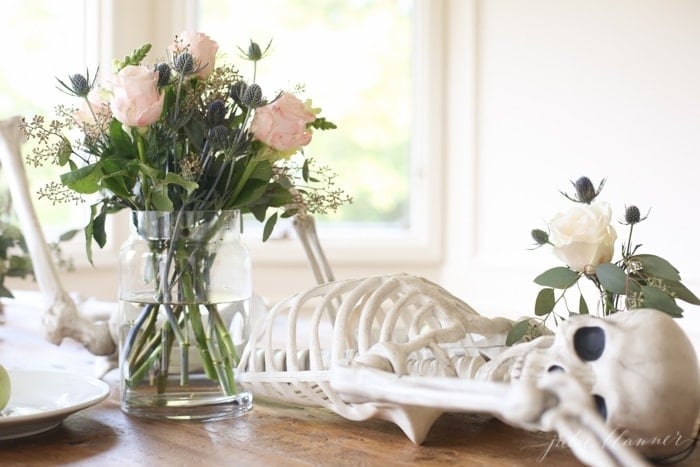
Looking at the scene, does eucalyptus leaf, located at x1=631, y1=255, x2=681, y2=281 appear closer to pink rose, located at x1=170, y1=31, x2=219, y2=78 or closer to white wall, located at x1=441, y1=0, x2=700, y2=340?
pink rose, located at x1=170, y1=31, x2=219, y2=78

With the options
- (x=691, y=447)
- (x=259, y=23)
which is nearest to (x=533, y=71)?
(x=259, y=23)

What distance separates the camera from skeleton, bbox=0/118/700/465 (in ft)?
1.95

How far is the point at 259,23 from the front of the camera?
289cm

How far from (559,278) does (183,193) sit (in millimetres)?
432

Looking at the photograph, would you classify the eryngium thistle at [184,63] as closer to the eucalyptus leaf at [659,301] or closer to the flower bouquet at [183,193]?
the flower bouquet at [183,193]

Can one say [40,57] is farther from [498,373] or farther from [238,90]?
[498,373]

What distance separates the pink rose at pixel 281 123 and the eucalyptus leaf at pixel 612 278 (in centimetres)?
36

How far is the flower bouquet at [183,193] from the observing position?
3.19 ft

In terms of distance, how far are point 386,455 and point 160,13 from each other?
2.18m

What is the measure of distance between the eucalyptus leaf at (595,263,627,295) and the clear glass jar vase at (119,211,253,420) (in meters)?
0.42

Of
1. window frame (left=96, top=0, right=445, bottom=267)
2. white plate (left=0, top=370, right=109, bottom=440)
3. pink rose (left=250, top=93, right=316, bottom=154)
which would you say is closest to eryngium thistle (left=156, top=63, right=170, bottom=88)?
pink rose (left=250, top=93, right=316, bottom=154)

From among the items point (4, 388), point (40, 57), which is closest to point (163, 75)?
point (4, 388)

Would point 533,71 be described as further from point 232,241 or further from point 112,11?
point 232,241

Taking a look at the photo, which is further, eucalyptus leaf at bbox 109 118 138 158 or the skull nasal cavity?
eucalyptus leaf at bbox 109 118 138 158
